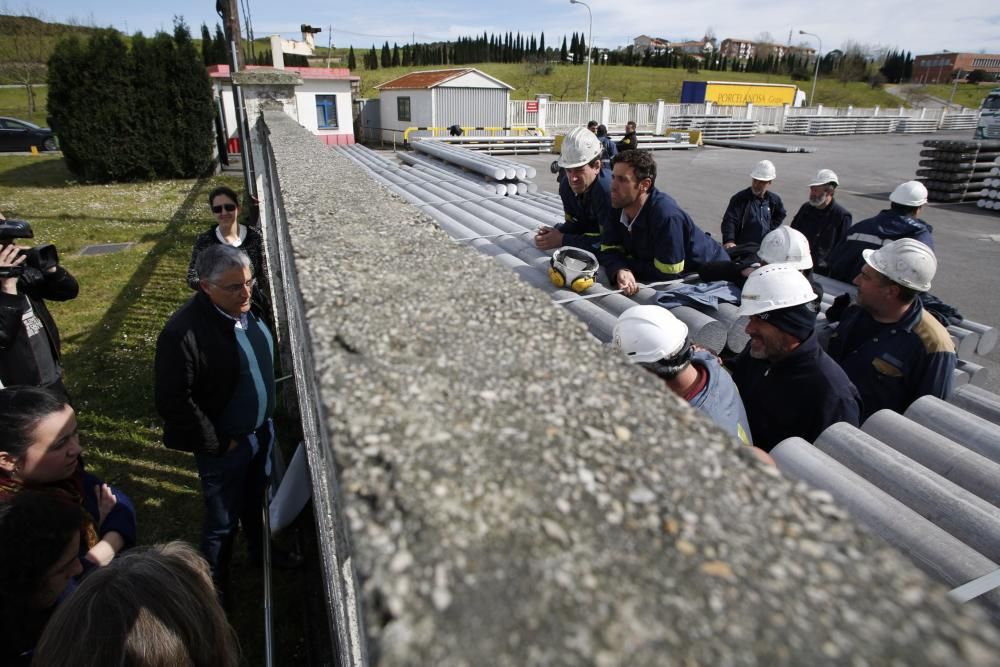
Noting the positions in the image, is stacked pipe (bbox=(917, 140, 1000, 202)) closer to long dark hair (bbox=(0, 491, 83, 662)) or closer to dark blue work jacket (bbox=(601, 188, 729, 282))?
dark blue work jacket (bbox=(601, 188, 729, 282))

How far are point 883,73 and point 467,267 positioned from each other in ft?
297

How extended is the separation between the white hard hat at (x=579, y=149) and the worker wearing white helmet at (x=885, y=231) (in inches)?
101

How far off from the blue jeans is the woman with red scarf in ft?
2.14

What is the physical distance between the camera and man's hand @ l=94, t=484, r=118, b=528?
9.03 feet

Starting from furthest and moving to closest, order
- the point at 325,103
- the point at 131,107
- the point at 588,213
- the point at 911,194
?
the point at 325,103 → the point at 131,107 → the point at 588,213 → the point at 911,194

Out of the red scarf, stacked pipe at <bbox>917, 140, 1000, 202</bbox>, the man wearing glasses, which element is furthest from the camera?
stacked pipe at <bbox>917, 140, 1000, 202</bbox>

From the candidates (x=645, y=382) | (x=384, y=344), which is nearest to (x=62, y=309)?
(x=384, y=344)

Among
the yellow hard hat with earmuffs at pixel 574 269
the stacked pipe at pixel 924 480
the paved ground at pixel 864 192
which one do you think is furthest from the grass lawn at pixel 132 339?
the paved ground at pixel 864 192

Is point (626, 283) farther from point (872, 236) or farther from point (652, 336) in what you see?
point (872, 236)

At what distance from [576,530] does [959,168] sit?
61.9 ft

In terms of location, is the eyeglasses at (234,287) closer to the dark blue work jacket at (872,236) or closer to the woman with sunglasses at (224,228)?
the woman with sunglasses at (224,228)

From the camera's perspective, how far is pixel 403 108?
30062mm

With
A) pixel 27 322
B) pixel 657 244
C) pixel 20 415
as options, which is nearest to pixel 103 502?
pixel 20 415

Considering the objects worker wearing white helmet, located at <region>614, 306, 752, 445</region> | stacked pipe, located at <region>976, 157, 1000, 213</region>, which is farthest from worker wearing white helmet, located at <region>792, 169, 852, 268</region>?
stacked pipe, located at <region>976, 157, 1000, 213</region>
